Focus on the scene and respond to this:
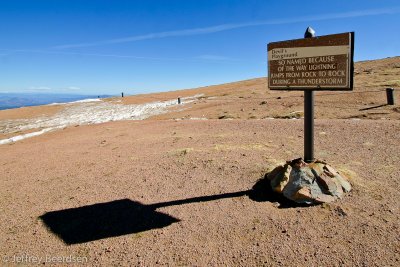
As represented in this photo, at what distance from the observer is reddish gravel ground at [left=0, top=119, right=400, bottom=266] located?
15.2ft

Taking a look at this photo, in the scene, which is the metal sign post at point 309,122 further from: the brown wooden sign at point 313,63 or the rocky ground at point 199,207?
the rocky ground at point 199,207

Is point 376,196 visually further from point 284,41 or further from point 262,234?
point 284,41

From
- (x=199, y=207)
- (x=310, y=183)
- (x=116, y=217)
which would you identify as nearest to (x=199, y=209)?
(x=199, y=207)

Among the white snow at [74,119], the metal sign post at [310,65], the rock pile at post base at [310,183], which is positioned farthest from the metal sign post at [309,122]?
the white snow at [74,119]

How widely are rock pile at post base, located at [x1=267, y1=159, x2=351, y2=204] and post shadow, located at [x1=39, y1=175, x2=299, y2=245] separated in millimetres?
177

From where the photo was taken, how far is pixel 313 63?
6.00m

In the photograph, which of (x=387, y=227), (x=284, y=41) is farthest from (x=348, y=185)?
(x=284, y=41)

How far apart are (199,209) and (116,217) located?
1550 mm

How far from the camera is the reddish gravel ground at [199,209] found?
4.63m

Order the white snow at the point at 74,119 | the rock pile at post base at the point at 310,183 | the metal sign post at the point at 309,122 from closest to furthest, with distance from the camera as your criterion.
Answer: the rock pile at post base at the point at 310,183
the metal sign post at the point at 309,122
the white snow at the point at 74,119

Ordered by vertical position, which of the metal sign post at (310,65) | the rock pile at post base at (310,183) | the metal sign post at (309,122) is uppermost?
the metal sign post at (310,65)

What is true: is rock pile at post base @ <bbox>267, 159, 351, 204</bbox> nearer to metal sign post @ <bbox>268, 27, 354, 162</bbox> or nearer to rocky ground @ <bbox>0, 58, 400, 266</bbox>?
rocky ground @ <bbox>0, 58, 400, 266</bbox>

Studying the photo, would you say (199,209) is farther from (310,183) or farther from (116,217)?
(310,183)

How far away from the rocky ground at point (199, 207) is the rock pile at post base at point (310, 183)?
0.18 meters
